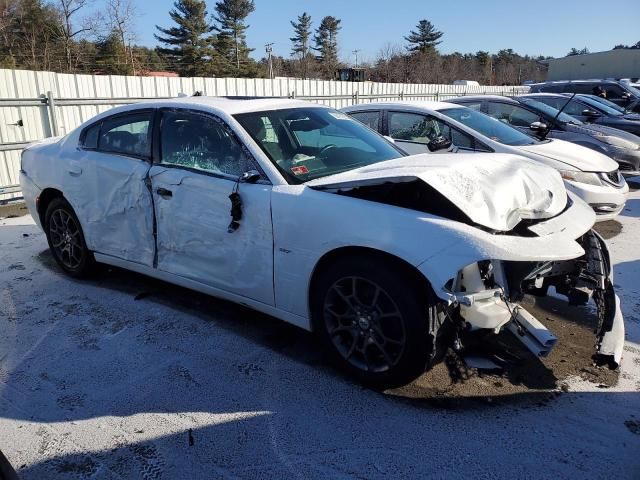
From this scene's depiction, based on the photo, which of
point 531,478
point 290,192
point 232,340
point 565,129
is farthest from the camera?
point 565,129

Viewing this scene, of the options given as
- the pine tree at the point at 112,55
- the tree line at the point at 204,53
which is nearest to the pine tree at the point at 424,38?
the tree line at the point at 204,53

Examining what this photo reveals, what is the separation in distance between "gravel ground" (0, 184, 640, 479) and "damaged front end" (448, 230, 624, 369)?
10.4 inches

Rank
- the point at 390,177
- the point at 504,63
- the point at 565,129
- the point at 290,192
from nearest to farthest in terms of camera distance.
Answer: the point at 390,177 < the point at 290,192 < the point at 565,129 < the point at 504,63

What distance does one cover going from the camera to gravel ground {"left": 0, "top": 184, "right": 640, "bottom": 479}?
93.6 inches

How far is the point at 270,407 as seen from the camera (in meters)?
2.81

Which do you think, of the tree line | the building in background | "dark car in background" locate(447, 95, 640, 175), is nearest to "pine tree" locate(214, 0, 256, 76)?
the tree line

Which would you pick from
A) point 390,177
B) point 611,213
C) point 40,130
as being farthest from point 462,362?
point 40,130

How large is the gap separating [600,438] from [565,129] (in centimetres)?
715

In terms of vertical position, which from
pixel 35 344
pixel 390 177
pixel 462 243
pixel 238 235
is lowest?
pixel 35 344

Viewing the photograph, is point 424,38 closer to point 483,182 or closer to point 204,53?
point 204,53

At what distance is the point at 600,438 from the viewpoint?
2.51 metres

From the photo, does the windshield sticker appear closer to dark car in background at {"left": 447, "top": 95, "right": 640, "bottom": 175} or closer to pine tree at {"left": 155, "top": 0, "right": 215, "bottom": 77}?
dark car in background at {"left": 447, "top": 95, "right": 640, "bottom": 175}

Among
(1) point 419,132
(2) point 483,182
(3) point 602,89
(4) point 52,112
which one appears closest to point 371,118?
(1) point 419,132

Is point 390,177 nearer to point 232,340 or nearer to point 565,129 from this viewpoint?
point 232,340
